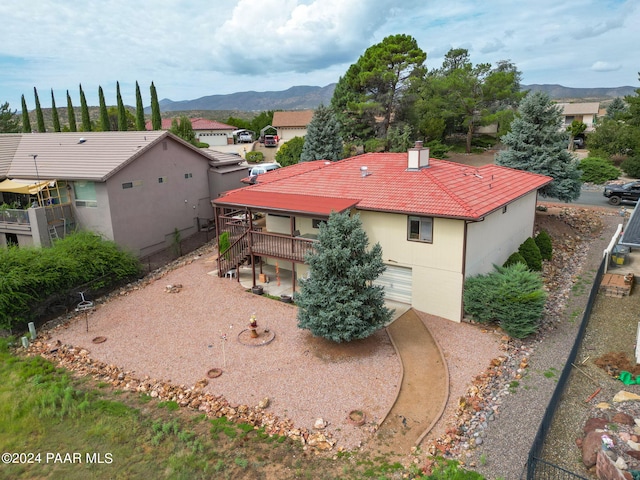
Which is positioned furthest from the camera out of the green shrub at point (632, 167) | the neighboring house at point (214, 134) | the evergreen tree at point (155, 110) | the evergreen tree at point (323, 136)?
the neighboring house at point (214, 134)

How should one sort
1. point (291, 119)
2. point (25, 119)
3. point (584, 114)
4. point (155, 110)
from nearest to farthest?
1. point (25, 119)
2. point (155, 110)
3. point (584, 114)
4. point (291, 119)

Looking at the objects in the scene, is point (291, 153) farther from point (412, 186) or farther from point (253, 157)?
point (412, 186)

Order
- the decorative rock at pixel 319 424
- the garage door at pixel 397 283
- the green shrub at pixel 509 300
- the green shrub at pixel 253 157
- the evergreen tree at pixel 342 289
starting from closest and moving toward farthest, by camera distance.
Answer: the decorative rock at pixel 319 424 → the evergreen tree at pixel 342 289 → the green shrub at pixel 509 300 → the garage door at pixel 397 283 → the green shrub at pixel 253 157

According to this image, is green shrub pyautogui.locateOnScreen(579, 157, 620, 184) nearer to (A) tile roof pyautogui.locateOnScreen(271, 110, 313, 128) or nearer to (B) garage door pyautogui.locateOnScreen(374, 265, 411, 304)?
(B) garage door pyautogui.locateOnScreen(374, 265, 411, 304)

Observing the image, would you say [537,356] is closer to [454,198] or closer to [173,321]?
[454,198]

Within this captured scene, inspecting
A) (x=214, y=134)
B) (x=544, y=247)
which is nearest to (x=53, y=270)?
(x=544, y=247)

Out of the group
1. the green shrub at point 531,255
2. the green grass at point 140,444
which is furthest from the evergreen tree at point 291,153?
the green grass at point 140,444

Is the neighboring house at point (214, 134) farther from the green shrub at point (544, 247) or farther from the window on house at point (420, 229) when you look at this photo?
the window on house at point (420, 229)

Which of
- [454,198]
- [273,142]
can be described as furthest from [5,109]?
[454,198]

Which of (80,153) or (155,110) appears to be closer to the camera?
(80,153)
